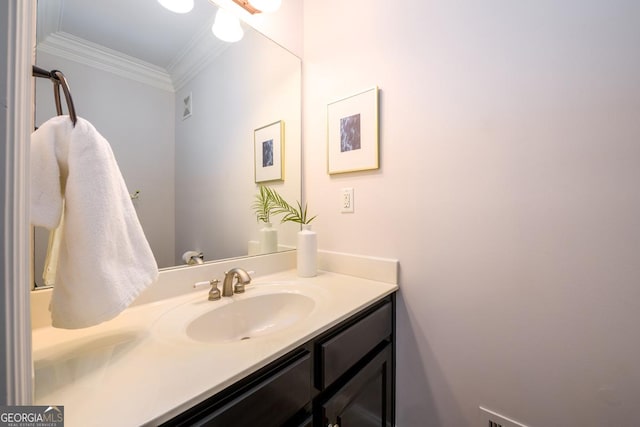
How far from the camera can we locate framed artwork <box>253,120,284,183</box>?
1187mm

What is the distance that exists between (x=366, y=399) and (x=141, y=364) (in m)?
0.69

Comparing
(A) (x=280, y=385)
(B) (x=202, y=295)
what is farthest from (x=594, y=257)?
(B) (x=202, y=295)

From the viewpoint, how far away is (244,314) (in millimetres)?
866

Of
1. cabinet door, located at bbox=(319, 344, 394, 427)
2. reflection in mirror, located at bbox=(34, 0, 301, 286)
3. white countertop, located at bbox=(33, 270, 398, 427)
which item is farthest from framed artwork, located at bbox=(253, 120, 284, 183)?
cabinet door, located at bbox=(319, 344, 394, 427)

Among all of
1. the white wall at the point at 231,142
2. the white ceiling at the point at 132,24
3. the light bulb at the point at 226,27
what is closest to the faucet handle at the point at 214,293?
the white wall at the point at 231,142

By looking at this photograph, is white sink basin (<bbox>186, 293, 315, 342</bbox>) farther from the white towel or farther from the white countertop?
the white towel

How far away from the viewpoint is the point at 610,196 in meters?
0.64

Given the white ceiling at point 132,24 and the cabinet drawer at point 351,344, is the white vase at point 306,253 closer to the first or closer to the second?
the cabinet drawer at point 351,344

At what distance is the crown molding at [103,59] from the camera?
67 centimetres

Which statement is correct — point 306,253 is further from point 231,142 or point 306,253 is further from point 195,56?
point 195,56

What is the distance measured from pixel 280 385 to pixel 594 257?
893 mm

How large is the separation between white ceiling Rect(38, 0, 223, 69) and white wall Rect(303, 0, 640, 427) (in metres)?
0.69

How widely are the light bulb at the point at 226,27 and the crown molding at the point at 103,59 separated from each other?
0.32 meters

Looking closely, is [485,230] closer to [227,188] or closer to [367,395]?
[367,395]
